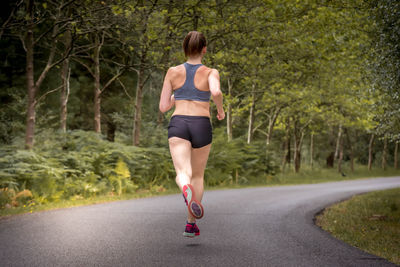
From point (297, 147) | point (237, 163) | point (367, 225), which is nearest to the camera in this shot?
point (367, 225)

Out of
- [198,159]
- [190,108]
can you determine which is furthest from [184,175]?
[190,108]

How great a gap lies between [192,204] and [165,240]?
5.21 feet

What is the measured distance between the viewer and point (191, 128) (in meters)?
5.12

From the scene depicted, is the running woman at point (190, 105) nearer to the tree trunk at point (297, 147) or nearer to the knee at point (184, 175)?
the knee at point (184, 175)

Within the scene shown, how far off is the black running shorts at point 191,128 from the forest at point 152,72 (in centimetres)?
422

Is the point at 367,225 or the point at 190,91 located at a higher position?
the point at 190,91

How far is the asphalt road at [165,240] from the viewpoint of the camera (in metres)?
4.79

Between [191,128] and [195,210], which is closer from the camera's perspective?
[195,210]

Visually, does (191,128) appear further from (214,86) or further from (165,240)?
(165,240)

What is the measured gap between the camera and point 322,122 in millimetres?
32812

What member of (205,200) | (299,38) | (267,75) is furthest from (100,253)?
(267,75)

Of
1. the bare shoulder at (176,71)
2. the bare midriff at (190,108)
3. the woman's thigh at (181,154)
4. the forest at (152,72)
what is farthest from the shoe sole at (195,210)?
the forest at (152,72)

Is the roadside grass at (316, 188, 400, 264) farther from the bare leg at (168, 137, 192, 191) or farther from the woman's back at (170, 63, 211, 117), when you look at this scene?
the woman's back at (170, 63, 211, 117)

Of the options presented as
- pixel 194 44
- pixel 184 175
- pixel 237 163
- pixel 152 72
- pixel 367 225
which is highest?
pixel 152 72
